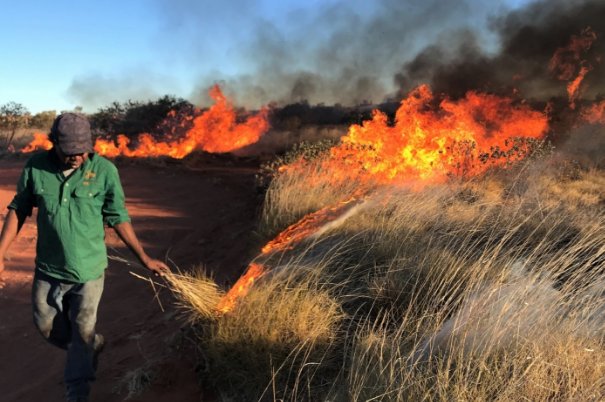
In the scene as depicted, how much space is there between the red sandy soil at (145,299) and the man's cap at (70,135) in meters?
1.81

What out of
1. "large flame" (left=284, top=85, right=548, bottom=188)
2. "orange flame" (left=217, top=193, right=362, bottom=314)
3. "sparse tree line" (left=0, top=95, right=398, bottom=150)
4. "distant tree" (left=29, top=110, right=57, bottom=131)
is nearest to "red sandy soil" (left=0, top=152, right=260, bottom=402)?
A: "orange flame" (left=217, top=193, right=362, bottom=314)

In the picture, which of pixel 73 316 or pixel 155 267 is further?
pixel 155 267

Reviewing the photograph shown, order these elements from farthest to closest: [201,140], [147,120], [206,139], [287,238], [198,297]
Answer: [147,120]
[206,139]
[201,140]
[287,238]
[198,297]

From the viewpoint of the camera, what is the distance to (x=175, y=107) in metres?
24.0

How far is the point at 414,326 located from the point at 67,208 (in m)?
2.63

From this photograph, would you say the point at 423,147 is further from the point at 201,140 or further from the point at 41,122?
the point at 41,122

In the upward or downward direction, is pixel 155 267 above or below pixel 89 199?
below

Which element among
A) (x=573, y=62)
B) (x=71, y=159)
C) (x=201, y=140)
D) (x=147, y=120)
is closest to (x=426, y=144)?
(x=71, y=159)

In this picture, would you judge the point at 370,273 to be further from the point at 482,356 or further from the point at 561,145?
the point at 561,145

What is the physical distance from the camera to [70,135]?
2.98m

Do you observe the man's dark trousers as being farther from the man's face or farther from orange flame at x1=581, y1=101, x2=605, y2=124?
orange flame at x1=581, y1=101, x2=605, y2=124

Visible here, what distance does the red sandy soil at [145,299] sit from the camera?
3.73m

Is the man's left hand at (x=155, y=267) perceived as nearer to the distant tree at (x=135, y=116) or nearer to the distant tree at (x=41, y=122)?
the distant tree at (x=135, y=116)

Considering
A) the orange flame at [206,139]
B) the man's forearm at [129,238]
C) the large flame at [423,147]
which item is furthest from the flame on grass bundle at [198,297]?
the orange flame at [206,139]
